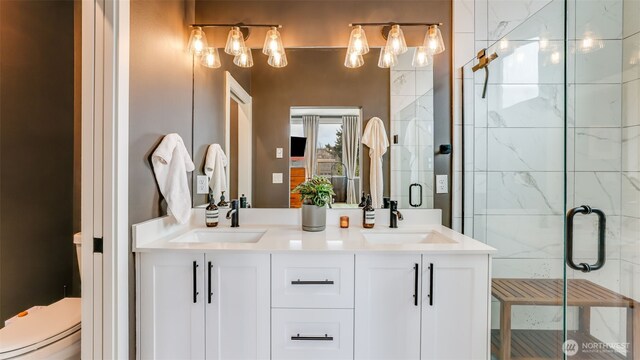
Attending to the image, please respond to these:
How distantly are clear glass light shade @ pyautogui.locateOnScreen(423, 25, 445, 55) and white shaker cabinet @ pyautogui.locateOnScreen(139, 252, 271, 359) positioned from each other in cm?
167

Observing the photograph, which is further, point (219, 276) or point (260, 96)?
point (260, 96)

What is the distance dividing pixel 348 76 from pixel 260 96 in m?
0.63

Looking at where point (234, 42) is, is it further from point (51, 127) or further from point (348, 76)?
point (51, 127)

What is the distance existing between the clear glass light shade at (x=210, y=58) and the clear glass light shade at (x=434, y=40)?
1.45m

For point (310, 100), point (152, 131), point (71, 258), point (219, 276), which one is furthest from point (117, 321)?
point (310, 100)

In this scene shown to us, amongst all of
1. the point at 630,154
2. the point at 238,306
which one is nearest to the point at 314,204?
the point at 238,306

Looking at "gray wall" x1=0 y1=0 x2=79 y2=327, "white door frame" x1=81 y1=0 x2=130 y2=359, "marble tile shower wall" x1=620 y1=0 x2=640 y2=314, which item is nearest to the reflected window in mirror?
"white door frame" x1=81 y1=0 x2=130 y2=359

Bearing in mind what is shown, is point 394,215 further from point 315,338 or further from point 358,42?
point 358,42

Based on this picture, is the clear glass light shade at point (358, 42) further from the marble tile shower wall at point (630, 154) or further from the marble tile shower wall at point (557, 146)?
the marble tile shower wall at point (630, 154)

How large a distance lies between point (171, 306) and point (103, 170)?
0.70m

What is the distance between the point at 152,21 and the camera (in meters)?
1.45

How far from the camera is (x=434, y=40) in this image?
1755 mm

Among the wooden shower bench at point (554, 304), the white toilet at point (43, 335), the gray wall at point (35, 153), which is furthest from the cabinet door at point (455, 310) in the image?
the gray wall at point (35, 153)

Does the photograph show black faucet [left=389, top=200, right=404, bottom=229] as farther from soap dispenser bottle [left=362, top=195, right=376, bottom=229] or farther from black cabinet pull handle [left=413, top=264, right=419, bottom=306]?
black cabinet pull handle [left=413, top=264, right=419, bottom=306]
